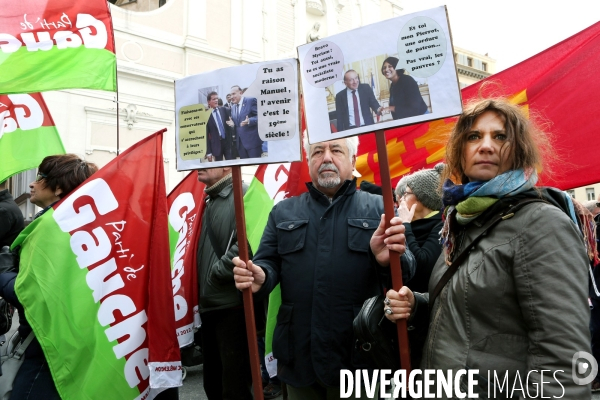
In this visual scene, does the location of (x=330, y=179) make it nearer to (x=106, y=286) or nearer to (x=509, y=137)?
(x=509, y=137)

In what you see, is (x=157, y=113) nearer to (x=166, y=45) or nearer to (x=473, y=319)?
(x=166, y=45)

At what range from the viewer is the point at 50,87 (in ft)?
10.4

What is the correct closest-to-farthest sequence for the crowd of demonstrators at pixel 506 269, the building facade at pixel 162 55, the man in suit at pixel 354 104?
1. the crowd of demonstrators at pixel 506 269
2. the man in suit at pixel 354 104
3. the building facade at pixel 162 55

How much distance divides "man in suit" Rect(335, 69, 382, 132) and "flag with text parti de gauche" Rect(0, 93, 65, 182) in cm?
235

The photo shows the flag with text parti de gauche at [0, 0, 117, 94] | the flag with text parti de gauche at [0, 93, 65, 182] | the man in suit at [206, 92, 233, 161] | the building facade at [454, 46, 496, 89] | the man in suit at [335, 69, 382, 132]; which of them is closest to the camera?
the man in suit at [335, 69, 382, 132]

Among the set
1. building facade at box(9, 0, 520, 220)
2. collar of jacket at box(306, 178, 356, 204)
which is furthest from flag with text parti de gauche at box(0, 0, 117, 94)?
building facade at box(9, 0, 520, 220)

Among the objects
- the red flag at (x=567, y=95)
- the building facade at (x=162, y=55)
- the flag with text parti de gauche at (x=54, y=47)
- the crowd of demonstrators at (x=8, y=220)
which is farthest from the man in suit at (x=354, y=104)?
the building facade at (x=162, y=55)

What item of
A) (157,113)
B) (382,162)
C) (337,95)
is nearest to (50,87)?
(337,95)

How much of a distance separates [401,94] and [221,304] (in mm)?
1559

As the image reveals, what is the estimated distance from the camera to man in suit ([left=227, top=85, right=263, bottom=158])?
7.12 feet

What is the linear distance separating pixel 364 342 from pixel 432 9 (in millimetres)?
1184

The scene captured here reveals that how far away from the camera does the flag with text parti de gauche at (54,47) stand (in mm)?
3195

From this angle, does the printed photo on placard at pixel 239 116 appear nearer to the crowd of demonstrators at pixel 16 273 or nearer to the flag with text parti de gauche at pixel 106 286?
the flag with text parti de gauche at pixel 106 286

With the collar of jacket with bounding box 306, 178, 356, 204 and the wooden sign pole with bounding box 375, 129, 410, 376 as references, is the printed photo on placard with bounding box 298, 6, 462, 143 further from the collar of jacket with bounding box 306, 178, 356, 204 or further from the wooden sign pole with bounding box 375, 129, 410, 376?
the collar of jacket with bounding box 306, 178, 356, 204
